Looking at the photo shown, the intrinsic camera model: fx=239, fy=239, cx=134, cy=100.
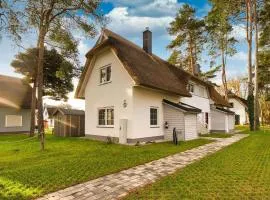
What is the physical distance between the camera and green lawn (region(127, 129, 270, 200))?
5332 mm

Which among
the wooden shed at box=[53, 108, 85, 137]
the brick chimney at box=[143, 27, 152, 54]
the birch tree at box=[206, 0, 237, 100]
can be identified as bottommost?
the wooden shed at box=[53, 108, 85, 137]

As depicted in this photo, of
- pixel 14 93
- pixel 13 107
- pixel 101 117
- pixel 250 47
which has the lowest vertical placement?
pixel 101 117

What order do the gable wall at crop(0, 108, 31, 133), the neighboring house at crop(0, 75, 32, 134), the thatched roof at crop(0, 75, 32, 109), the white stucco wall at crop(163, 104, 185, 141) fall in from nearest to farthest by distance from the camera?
the white stucco wall at crop(163, 104, 185, 141), the gable wall at crop(0, 108, 31, 133), the neighboring house at crop(0, 75, 32, 134), the thatched roof at crop(0, 75, 32, 109)

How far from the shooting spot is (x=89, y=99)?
1822cm

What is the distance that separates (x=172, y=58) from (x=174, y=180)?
104ft

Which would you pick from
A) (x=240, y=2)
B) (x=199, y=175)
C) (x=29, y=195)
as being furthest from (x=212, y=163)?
(x=240, y=2)

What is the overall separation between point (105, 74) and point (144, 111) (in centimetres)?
404

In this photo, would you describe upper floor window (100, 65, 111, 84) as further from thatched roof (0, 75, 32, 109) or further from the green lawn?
thatched roof (0, 75, 32, 109)

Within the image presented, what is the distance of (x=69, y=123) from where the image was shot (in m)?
20.5

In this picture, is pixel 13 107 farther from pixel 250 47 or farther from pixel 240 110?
pixel 240 110

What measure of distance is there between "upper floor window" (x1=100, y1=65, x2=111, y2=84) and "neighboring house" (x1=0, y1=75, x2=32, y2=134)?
13869 millimetres

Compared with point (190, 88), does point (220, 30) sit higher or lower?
higher

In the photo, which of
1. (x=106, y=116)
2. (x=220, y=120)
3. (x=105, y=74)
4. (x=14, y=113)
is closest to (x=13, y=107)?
(x=14, y=113)

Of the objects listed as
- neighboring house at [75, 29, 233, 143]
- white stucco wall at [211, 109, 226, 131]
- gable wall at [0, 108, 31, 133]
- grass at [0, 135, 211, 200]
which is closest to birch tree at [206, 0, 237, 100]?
white stucco wall at [211, 109, 226, 131]
